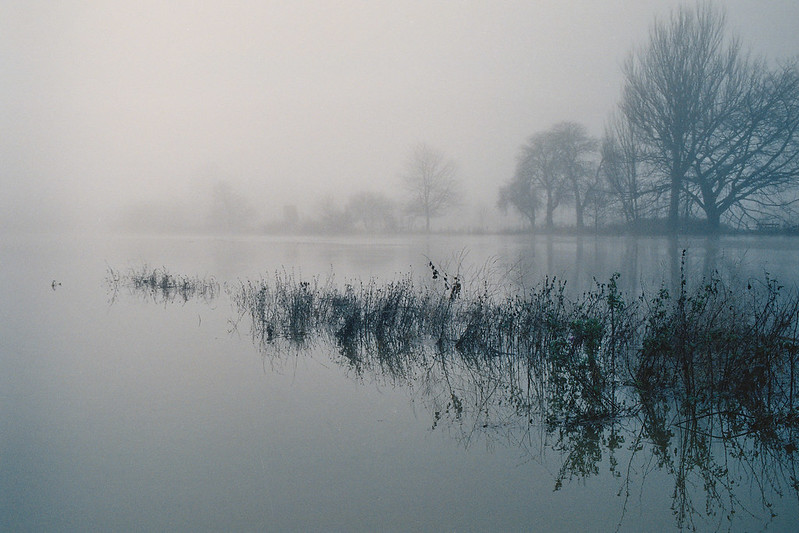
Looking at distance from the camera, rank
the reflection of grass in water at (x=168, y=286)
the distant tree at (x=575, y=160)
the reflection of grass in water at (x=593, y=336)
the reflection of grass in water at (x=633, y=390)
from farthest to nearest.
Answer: the distant tree at (x=575, y=160)
the reflection of grass in water at (x=168, y=286)
the reflection of grass in water at (x=593, y=336)
the reflection of grass in water at (x=633, y=390)

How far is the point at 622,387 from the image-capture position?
17.8 ft

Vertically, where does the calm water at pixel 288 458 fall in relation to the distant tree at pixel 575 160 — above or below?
below

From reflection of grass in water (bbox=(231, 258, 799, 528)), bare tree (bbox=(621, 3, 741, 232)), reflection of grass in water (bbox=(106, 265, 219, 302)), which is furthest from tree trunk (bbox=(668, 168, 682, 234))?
reflection of grass in water (bbox=(106, 265, 219, 302))

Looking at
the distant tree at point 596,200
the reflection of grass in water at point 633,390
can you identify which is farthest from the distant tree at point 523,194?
the reflection of grass in water at point 633,390

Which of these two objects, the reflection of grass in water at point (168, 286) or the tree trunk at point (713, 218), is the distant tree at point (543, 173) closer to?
the tree trunk at point (713, 218)

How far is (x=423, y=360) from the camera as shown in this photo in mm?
6789


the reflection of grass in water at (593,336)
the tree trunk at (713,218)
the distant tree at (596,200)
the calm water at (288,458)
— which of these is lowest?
the calm water at (288,458)

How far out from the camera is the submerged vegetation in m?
3.75

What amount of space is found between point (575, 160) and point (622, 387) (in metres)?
30.1

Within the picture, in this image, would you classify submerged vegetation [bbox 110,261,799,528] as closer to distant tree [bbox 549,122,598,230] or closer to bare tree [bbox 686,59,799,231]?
bare tree [bbox 686,59,799,231]

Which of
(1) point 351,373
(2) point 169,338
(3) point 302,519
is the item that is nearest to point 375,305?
(1) point 351,373

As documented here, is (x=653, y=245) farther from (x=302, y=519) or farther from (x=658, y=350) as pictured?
(x=302, y=519)

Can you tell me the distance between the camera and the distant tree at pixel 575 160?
32.2 meters

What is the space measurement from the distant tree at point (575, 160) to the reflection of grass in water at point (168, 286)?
81.4ft
